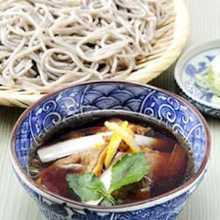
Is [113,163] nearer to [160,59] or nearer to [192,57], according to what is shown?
[160,59]

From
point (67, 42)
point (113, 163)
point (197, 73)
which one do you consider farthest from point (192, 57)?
point (113, 163)

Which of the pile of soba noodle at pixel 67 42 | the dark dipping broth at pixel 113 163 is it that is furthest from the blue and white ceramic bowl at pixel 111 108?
the pile of soba noodle at pixel 67 42

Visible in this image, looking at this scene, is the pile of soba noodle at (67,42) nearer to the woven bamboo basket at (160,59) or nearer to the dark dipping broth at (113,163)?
the woven bamboo basket at (160,59)

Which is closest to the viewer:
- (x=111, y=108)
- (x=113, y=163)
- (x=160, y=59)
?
(x=113, y=163)

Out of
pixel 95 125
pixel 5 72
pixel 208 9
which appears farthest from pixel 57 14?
pixel 208 9

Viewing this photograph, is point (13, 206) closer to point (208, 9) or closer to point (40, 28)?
point (40, 28)
